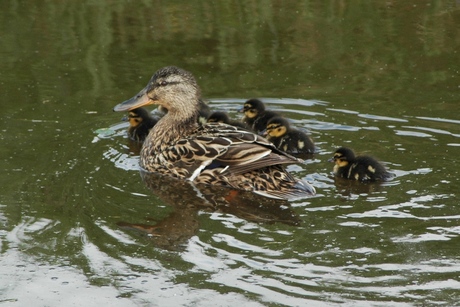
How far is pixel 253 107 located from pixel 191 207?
181 cm

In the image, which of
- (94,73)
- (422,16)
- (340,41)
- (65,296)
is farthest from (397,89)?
(65,296)

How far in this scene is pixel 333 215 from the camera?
16.8 feet

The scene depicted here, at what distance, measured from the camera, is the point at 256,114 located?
7074 mm

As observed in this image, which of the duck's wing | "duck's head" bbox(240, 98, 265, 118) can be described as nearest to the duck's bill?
the duck's wing

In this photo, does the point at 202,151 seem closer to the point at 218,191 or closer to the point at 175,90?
the point at 218,191

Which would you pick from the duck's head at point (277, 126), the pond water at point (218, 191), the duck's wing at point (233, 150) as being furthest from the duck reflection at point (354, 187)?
the duck's head at point (277, 126)

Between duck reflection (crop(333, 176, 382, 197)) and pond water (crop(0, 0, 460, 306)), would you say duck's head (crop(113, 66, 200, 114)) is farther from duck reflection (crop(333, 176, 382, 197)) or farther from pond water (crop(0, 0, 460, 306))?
duck reflection (crop(333, 176, 382, 197))

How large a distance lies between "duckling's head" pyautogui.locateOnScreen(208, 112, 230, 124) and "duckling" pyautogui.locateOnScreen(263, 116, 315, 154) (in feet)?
1.07

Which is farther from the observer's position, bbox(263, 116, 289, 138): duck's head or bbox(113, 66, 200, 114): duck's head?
bbox(263, 116, 289, 138): duck's head

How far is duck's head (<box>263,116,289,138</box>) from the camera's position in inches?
263

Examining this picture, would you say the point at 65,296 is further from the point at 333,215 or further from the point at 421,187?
the point at 421,187

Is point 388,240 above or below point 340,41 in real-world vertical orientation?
below

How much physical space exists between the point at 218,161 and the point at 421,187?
131cm

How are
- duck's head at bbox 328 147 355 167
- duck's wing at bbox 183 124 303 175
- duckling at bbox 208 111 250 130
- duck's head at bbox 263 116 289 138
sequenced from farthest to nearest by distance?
duckling at bbox 208 111 250 130 < duck's head at bbox 263 116 289 138 < duck's head at bbox 328 147 355 167 < duck's wing at bbox 183 124 303 175
